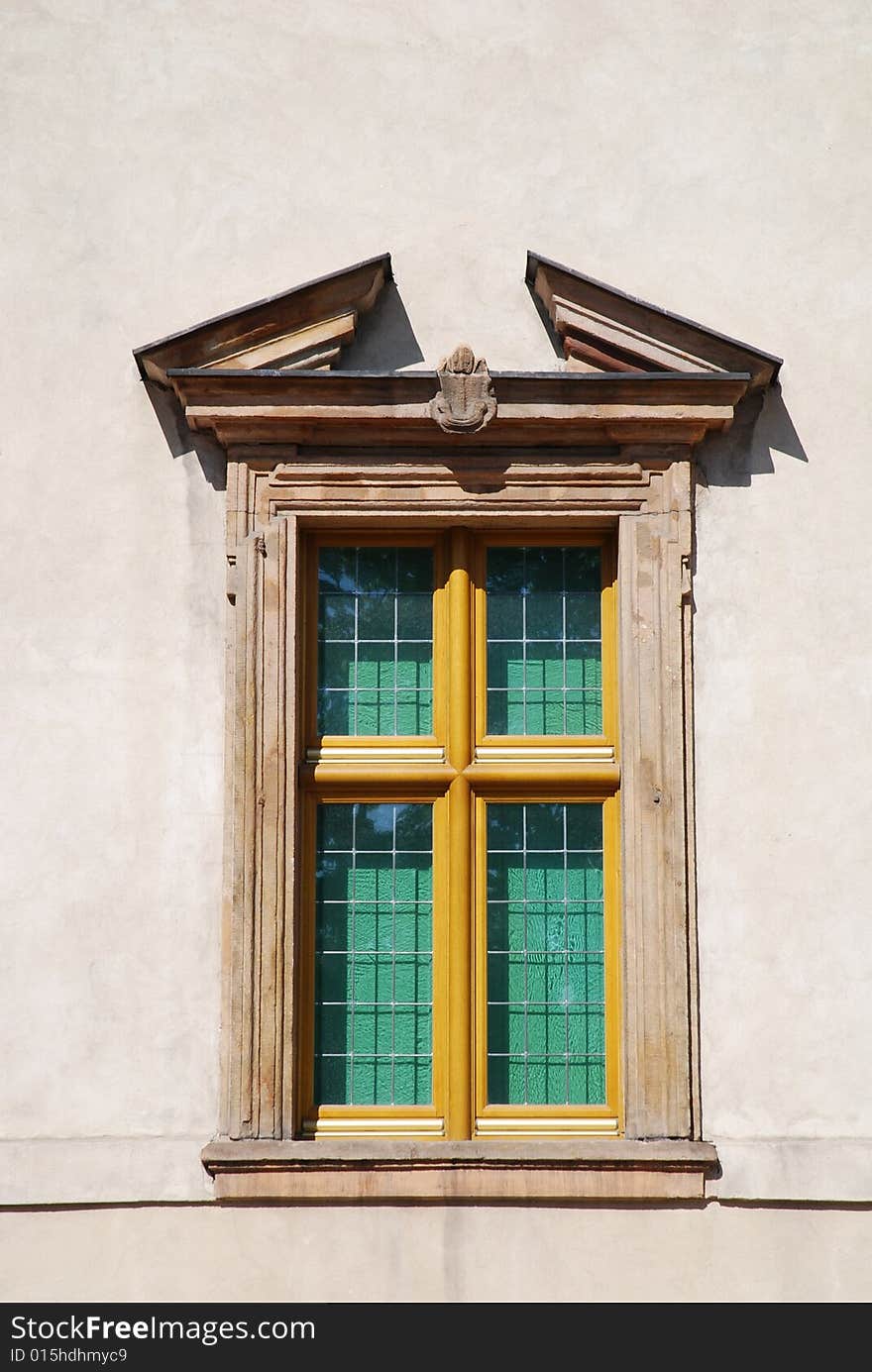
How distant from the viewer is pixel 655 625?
587cm

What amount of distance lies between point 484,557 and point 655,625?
0.68 metres

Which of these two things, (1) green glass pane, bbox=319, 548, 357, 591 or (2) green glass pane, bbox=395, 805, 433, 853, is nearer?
(2) green glass pane, bbox=395, 805, 433, 853

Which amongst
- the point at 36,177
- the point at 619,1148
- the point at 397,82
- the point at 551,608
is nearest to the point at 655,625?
the point at 551,608

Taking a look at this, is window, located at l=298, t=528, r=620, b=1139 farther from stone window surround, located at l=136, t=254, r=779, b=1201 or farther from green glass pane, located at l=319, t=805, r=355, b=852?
stone window surround, located at l=136, t=254, r=779, b=1201

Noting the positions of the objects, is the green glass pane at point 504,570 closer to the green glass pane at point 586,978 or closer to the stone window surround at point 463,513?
the stone window surround at point 463,513

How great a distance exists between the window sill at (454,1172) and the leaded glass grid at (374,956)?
0.28 metres

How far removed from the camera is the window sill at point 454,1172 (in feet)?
18.1

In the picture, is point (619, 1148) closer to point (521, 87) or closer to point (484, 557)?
point (484, 557)

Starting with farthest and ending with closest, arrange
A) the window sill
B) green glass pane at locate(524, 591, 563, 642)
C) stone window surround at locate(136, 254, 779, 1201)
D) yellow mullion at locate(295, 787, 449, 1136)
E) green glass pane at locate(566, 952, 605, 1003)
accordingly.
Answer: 1. green glass pane at locate(524, 591, 563, 642)
2. green glass pane at locate(566, 952, 605, 1003)
3. yellow mullion at locate(295, 787, 449, 1136)
4. stone window surround at locate(136, 254, 779, 1201)
5. the window sill

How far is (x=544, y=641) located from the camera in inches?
238

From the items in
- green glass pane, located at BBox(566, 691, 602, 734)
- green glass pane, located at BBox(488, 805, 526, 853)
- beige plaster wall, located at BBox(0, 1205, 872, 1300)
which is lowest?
beige plaster wall, located at BBox(0, 1205, 872, 1300)

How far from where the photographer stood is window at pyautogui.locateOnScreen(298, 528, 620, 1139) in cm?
580

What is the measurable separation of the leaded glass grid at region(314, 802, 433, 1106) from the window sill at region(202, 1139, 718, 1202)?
28 cm

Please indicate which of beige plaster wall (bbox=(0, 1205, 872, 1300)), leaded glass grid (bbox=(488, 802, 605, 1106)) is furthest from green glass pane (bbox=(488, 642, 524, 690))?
beige plaster wall (bbox=(0, 1205, 872, 1300))
